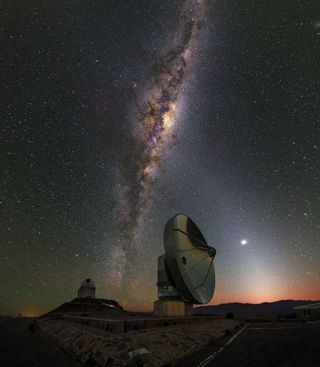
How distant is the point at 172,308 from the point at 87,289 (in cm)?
4256

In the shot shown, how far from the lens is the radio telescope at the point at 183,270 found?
2425 cm

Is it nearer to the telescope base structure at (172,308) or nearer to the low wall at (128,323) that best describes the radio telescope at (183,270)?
the telescope base structure at (172,308)

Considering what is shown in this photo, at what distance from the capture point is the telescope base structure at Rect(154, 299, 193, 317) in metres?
25.3

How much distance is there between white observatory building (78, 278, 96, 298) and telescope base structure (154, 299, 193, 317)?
40.1m

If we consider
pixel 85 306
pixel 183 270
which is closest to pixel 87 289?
pixel 85 306

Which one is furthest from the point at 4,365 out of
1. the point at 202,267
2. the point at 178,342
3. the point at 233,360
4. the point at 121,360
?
the point at 202,267

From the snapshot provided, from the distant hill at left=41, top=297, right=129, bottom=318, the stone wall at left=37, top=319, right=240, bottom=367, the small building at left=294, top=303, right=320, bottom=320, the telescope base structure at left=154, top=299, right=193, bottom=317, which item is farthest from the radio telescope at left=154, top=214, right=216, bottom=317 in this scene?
the distant hill at left=41, top=297, right=129, bottom=318

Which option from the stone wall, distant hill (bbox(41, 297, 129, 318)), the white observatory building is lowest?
distant hill (bbox(41, 297, 129, 318))

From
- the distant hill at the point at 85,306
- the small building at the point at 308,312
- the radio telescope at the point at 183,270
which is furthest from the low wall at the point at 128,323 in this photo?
the distant hill at the point at 85,306

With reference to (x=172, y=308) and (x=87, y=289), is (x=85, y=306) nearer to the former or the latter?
(x=87, y=289)

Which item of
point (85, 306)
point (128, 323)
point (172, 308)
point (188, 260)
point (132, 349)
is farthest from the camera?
point (85, 306)

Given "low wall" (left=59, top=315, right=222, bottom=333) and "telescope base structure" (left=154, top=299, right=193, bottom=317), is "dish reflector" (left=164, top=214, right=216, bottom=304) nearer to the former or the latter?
"telescope base structure" (left=154, top=299, right=193, bottom=317)

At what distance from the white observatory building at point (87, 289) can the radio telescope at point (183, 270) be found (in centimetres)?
3999

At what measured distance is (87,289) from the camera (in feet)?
200
